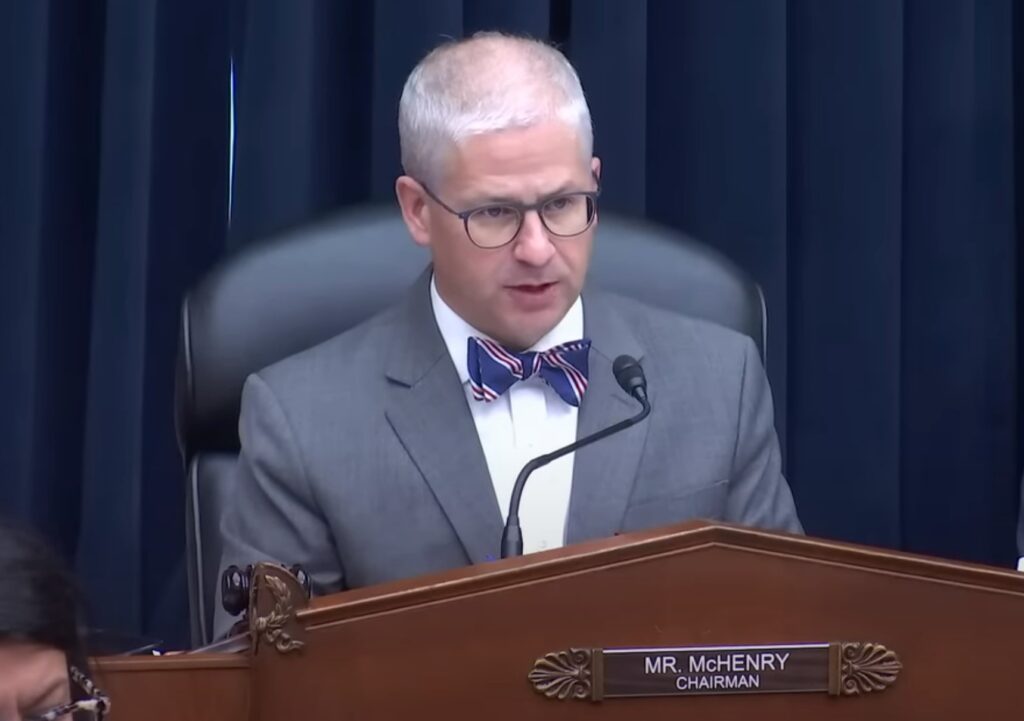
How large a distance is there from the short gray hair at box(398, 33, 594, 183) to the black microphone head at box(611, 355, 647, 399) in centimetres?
27

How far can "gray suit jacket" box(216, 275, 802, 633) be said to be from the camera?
1.63 metres

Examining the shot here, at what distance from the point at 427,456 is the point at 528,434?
12cm

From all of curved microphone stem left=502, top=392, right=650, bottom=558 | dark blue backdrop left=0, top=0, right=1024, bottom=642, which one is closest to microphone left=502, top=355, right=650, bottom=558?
curved microphone stem left=502, top=392, right=650, bottom=558

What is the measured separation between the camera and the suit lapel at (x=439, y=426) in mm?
1621

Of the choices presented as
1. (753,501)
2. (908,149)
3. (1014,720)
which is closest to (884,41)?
(908,149)

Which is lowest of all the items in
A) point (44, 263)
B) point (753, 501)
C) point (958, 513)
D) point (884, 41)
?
point (958, 513)

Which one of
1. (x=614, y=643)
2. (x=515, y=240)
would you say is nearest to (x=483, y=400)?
(x=515, y=240)

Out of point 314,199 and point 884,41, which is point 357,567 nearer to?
point 314,199

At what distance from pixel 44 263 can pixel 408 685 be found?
1.44m

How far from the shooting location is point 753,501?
68.3 inches

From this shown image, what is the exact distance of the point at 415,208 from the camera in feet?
5.68

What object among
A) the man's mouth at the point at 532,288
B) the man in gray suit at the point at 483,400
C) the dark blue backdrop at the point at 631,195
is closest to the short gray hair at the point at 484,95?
the man in gray suit at the point at 483,400

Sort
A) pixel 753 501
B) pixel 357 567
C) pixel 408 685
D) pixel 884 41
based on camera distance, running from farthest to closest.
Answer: pixel 884 41 < pixel 753 501 < pixel 357 567 < pixel 408 685

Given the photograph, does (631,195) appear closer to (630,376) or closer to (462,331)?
(462,331)
